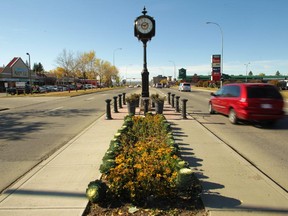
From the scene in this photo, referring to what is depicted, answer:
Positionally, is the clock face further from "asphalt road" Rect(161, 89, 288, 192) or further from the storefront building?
the storefront building

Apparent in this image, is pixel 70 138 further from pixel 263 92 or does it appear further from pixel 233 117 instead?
pixel 263 92

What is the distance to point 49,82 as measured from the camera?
112 metres

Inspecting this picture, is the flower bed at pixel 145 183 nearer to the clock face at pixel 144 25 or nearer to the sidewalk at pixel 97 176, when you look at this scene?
the sidewalk at pixel 97 176

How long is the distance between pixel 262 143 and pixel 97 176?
5205 millimetres

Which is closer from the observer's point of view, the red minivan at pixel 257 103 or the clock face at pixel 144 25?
the red minivan at pixel 257 103

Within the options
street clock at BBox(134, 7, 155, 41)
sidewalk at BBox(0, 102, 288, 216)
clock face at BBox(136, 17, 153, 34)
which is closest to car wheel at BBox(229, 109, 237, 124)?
sidewalk at BBox(0, 102, 288, 216)

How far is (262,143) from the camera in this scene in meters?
8.66

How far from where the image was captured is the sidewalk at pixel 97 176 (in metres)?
4.14

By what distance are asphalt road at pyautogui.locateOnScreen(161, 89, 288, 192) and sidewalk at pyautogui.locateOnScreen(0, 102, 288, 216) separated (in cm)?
40

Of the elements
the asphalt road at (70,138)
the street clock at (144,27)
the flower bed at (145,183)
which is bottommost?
the asphalt road at (70,138)

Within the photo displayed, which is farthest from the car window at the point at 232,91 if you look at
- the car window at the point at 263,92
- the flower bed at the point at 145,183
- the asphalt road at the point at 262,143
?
the flower bed at the point at 145,183

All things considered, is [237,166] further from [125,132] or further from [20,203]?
[20,203]

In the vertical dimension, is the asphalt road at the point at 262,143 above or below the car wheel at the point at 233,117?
below

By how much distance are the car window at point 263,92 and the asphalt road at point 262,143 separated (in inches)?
46.5
